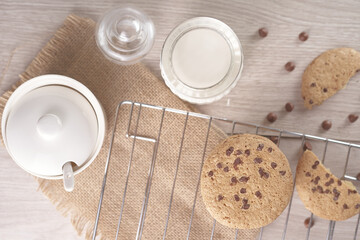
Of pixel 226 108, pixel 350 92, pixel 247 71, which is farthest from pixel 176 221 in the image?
pixel 350 92

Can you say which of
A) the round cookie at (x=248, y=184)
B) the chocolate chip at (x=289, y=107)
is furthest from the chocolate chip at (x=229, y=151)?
the chocolate chip at (x=289, y=107)

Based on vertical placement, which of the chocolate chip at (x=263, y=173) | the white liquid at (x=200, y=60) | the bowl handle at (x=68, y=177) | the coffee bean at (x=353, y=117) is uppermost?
the white liquid at (x=200, y=60)

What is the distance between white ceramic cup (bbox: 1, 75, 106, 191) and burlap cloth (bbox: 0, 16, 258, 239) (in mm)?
129

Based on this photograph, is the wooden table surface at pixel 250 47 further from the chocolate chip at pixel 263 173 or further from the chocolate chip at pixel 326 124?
the chocolate chip at pixel 263 173

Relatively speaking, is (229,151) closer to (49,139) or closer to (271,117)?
(271,117)

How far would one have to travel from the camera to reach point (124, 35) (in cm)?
100

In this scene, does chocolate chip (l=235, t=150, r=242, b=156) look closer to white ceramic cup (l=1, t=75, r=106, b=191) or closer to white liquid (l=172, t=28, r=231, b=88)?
white liquid (l=172, t=28, r=231, b=88)

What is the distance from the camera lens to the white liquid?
36.7 inches

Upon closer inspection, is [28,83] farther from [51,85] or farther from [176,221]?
[176,221]

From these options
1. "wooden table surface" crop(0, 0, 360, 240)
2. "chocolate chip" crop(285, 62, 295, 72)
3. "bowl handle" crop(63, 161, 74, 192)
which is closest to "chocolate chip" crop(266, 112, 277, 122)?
"wooden table surface" crop(0, 0, 360, 240)

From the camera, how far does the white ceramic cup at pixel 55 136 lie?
880mm

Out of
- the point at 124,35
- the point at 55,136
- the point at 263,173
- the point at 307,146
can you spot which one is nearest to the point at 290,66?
the point at 307,146

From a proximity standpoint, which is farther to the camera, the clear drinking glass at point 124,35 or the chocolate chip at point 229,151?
the clear drinking glass at point 124,35

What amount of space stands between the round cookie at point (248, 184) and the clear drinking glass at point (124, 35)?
0.33 meters
